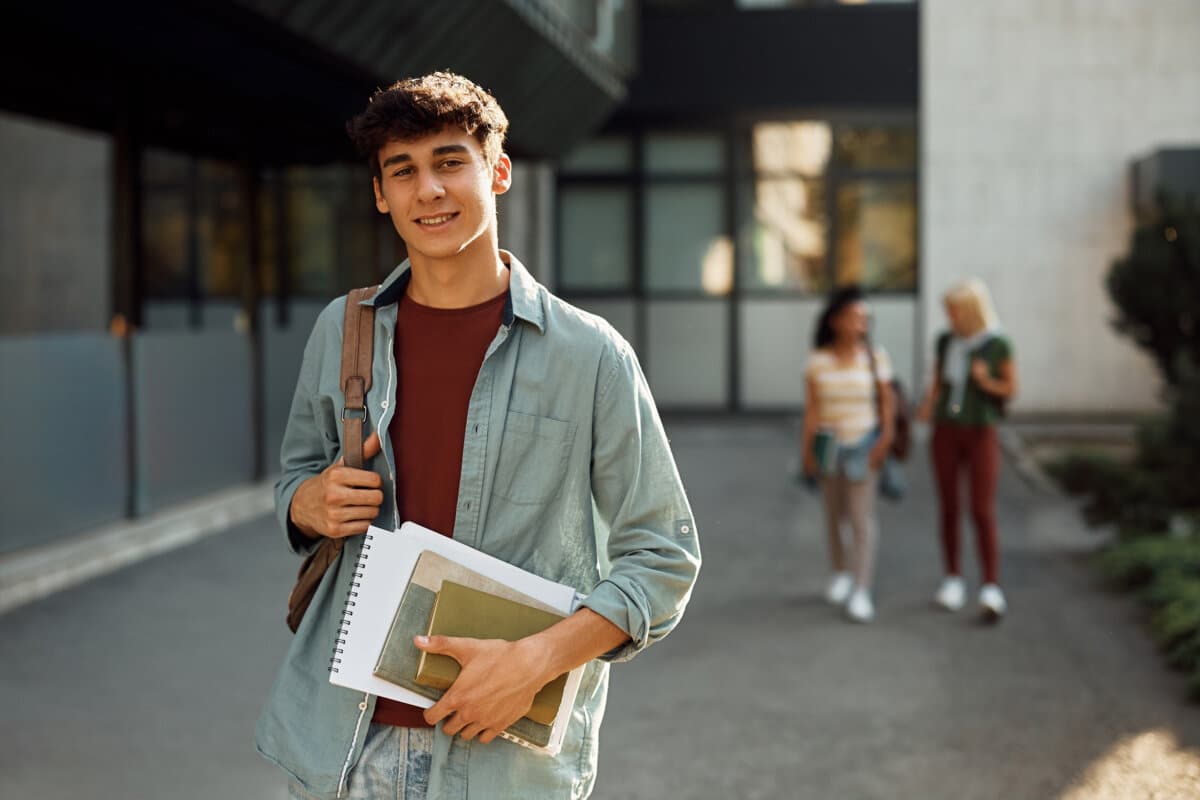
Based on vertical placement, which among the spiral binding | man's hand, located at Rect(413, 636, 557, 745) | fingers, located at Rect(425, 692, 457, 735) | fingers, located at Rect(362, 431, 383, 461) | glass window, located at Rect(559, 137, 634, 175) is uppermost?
glass window, located at Rect(559, 137, 634, 175)

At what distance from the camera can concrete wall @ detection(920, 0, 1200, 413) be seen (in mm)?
20125

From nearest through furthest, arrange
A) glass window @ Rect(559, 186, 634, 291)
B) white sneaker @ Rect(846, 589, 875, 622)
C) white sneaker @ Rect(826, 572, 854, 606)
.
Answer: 1. white sneaker @ Rect(846, 589, 875, 622)
2. white sneaker @ Rect(826, 572, 854, 606)
3. glass window @ Rect(559, 186, 634, 291)

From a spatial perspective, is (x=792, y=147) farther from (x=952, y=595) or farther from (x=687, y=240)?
(x=952, y=595)

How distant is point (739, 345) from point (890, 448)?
40.2ft

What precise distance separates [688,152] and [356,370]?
1865 centimetres

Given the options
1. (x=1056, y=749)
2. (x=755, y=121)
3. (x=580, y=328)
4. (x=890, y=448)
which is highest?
(x=755, y=121)

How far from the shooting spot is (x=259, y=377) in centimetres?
1217

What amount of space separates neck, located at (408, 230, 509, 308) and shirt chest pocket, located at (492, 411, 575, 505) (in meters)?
0.22

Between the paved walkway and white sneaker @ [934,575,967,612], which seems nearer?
the paved walkway

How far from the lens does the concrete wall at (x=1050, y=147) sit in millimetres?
20125

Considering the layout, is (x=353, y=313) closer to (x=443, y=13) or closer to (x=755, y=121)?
(x=443, y=13)

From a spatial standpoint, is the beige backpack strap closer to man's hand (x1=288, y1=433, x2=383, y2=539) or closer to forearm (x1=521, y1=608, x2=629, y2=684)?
man's hand (x1=288, y1=433, x2=383, y2=539)

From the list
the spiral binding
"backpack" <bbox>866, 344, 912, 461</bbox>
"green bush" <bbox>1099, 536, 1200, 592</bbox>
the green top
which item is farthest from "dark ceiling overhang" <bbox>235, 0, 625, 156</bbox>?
the spiral binding

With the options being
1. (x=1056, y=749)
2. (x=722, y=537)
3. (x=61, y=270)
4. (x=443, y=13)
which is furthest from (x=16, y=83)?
(x=1056, y=749)
